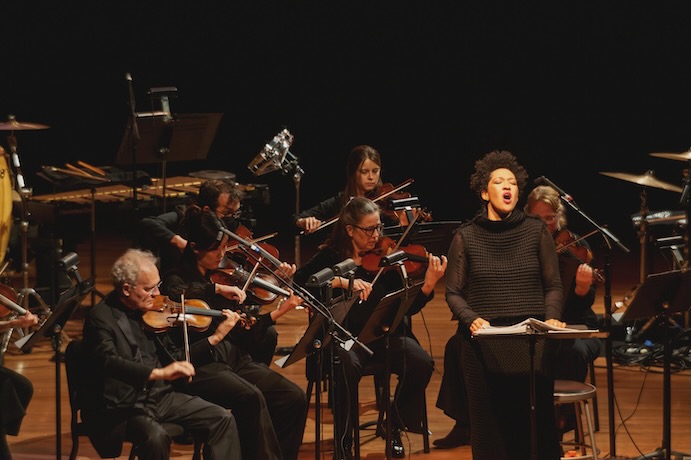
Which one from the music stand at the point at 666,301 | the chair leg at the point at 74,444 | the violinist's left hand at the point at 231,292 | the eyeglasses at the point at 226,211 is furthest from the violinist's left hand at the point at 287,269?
the music stand at the point at 666,301

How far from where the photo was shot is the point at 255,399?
4402 mm

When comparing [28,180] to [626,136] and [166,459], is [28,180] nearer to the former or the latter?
[626,136]

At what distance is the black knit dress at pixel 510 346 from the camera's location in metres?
4.24

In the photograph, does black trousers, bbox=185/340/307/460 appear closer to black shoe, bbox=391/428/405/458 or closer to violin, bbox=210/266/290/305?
violin, bbox=210/266/290/305

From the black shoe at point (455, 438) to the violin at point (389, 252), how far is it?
2.70ft

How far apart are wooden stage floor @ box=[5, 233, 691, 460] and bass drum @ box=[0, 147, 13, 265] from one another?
0.85 metres

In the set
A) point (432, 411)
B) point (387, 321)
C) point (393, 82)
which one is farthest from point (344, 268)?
point (393, 82)

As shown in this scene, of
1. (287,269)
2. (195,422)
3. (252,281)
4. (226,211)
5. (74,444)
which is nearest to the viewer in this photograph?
(195,422)

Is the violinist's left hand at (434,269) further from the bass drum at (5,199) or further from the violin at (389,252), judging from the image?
the bass drum at (5,199)

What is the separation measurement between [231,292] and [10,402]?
1059mm

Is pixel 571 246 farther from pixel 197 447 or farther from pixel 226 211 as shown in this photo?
pixel 197 447

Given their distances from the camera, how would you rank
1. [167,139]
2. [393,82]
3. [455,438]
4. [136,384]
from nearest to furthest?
[136,384]
[455,438]
[167,139]
[393,82]

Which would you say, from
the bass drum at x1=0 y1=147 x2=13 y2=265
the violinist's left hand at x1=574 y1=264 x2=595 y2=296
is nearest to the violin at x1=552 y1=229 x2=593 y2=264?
the violinist's left hand at x1=574 y1=264 x2=595 y2=296

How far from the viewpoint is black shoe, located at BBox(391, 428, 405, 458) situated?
5031 mm
